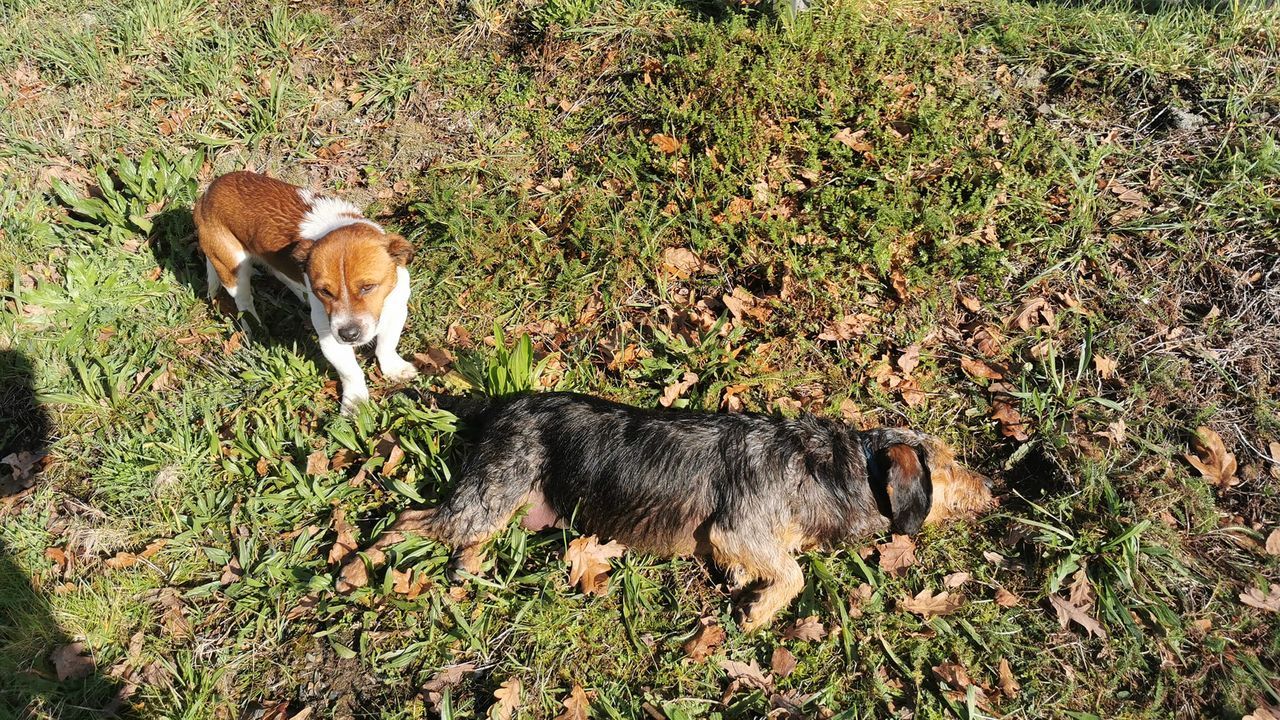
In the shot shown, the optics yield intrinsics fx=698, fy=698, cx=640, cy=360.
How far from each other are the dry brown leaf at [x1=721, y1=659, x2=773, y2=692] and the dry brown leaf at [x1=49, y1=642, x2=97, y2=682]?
3.37 metres

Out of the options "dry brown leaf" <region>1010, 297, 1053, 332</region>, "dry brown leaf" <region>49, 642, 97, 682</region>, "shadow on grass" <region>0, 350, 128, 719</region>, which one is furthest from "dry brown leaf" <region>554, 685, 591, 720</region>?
"dry brown leaf" <region>1010, 297, 1053, 332</region>

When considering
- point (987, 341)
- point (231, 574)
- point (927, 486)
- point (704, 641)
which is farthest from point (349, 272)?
point (987, 341)

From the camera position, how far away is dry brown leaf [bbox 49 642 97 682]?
3678 mm

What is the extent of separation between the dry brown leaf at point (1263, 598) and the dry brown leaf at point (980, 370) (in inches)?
64.5

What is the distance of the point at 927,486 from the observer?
142 inches

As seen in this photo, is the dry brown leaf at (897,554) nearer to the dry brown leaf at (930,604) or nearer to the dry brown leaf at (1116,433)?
the dry brown leaf at (930,604)

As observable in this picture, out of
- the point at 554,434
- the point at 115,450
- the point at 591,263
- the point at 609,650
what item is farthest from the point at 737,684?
the point at 115,450

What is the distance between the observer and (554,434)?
12.7ft

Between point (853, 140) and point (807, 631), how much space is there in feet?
12.0

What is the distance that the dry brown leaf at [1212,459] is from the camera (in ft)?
13.0

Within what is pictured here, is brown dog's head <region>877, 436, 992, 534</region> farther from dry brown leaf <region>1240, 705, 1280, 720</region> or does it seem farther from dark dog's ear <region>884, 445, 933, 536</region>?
dry brown leaf <region>1240, 705, 1280, 720</region>

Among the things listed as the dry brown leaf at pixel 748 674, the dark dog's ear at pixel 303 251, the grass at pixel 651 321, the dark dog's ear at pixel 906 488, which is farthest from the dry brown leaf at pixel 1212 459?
the dark dog's ear at pixel 303 251

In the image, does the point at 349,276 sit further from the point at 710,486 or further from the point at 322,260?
the point at 710,486

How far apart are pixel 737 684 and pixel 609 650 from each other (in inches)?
27.2
